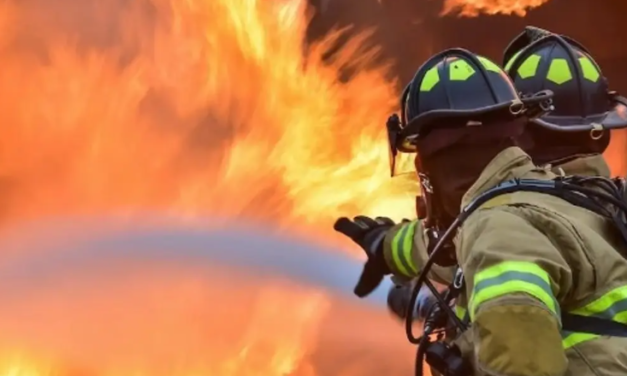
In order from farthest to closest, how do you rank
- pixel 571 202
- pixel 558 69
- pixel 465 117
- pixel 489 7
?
pixel 489 7 → pixel 558 69 → pixel 465 117 → pixel 571 202

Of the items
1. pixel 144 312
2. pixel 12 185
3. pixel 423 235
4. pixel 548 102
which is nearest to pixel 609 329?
pixel 548 102

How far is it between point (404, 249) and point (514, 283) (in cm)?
95

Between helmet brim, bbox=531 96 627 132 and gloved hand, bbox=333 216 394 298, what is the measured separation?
0.47 metres

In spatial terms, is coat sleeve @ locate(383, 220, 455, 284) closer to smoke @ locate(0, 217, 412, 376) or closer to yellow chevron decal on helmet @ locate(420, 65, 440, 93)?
smoke @ locate(0, 217, 412, 376)

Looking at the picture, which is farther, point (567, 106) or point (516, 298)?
point (567, 106)

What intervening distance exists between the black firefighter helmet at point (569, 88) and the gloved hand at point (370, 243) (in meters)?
0.46

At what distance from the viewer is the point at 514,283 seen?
119 centimetres

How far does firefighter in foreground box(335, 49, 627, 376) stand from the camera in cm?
118

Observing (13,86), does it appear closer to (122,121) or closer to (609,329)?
(122,121)

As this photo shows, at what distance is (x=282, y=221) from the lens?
116 inches

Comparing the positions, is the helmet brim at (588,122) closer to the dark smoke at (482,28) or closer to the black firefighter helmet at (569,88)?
the black firefighter helmet at (569,88)

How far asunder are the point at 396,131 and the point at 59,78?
Result: 130 centimetres

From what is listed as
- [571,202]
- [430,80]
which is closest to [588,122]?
[430,80]

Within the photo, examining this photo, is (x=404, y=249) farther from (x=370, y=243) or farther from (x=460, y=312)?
(x=460, y=312)
